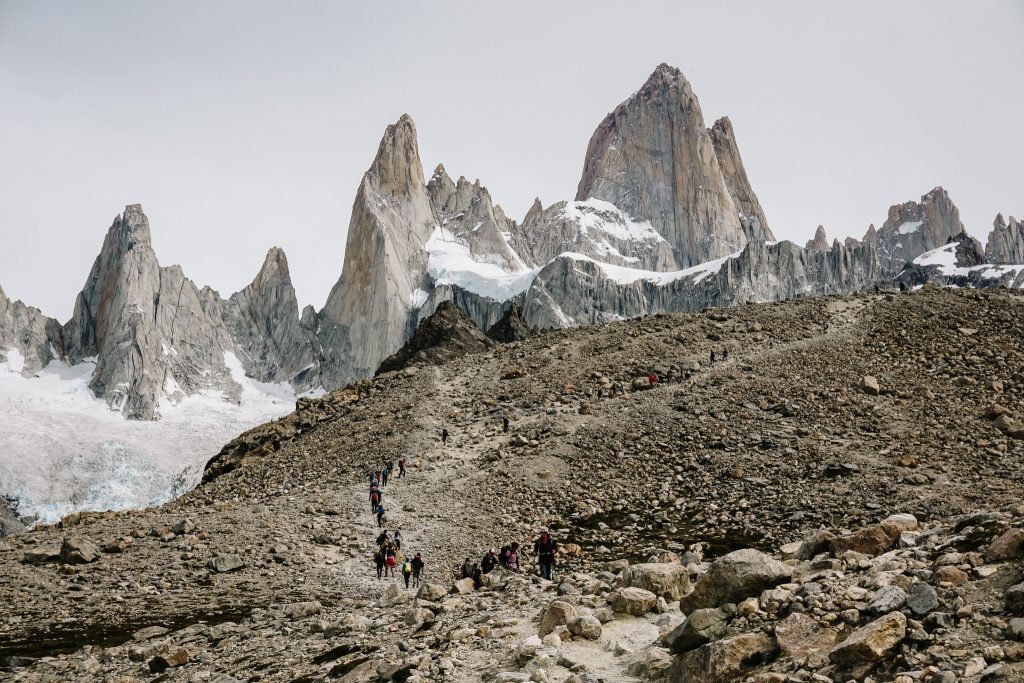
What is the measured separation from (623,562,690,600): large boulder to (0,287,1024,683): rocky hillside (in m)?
0.06

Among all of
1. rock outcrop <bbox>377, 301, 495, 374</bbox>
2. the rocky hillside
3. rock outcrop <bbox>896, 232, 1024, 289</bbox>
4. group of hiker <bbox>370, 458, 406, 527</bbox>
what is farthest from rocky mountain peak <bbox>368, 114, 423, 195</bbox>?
group of hiker <bbox>370, 458, 406, 527</bbox>

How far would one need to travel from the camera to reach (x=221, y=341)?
170125mm

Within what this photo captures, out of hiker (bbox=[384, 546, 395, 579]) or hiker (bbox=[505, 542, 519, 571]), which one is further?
hiker (bbox=[384, 546, 395, 579])

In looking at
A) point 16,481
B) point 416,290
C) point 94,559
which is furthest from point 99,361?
point 94,559

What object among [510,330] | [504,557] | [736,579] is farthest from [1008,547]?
[510,330]

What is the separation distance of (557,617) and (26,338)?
16737cm

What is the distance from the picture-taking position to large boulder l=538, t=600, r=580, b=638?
15.3 meters

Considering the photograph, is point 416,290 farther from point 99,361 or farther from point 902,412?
point 902,412

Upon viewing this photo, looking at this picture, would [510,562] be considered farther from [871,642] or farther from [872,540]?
[871,642]

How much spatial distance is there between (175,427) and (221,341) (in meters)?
36.4

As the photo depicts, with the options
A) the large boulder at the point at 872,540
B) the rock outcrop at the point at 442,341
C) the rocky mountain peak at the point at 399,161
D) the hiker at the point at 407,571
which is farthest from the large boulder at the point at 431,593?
the rocky mountain peak at the point at 399,161

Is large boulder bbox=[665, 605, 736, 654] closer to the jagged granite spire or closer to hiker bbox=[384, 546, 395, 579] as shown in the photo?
hiker bbox=[384, 546, 395, 579]

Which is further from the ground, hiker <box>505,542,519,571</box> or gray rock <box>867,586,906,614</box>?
gray rock <box>867,586,906,614</box>

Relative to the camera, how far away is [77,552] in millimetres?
26516
